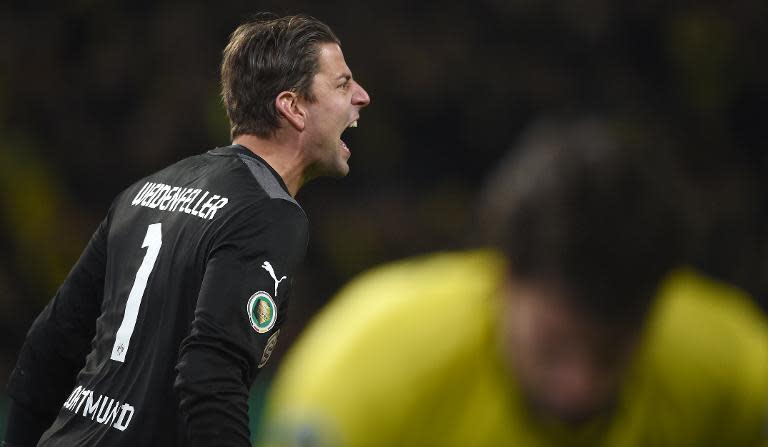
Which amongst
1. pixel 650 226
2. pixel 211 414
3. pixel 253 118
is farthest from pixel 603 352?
pixel 253 118

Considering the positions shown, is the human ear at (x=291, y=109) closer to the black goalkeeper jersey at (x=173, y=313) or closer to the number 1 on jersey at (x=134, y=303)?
the black goalkeeper jersey at (x=173, y=313)

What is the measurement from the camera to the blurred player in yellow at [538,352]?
1105 millimetres

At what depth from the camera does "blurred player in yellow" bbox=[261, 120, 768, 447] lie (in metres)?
1.11

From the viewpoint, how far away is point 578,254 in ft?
3.58

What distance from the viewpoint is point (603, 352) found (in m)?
1.17

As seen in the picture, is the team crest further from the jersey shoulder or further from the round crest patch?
the jersey shoulder

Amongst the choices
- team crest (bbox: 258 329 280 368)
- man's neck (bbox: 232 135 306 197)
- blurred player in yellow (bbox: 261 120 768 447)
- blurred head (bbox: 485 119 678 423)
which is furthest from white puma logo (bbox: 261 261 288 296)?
blurred head (bbox: 485 119 678 423)

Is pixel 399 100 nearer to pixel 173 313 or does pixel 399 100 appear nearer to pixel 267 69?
pixel 267 69


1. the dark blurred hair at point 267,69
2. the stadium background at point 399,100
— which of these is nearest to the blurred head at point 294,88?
the dark blurred hair at point 267,69

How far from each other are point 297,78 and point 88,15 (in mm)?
6830

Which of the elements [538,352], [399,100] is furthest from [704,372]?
[399,100]

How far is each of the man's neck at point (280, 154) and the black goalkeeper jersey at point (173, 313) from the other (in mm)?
86

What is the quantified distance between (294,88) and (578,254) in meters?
1.48

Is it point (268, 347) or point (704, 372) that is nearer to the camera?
point (704, 372)
